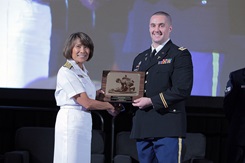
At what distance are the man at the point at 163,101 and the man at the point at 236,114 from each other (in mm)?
984

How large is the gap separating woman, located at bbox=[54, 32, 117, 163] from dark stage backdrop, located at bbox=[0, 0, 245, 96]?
164 centimetres

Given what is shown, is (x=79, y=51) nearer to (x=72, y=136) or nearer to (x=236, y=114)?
(x=72, y=136)

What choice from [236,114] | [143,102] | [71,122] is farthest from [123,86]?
[236,114]

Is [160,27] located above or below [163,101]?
above

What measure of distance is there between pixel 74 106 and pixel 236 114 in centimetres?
158

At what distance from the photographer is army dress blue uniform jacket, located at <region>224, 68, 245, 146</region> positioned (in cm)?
381

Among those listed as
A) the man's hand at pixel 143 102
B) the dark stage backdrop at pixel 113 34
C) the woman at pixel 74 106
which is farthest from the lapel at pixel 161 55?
the dark stage backdrop at pixel 113 34

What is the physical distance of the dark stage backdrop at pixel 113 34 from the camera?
15.2 feet

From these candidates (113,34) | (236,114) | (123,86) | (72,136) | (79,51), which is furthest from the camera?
(113,34)

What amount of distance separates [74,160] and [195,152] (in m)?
1.84

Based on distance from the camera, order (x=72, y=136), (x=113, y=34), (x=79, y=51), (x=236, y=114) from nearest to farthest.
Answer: (x=72, y=136)
(x=79, y=51)
(x=236, y=114)
(x=113, y=34)

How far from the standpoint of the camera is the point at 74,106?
292 cm

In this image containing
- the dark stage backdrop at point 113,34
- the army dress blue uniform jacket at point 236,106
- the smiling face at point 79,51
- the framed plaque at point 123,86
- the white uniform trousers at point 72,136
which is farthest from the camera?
the dark stage backdrop at point 113,34

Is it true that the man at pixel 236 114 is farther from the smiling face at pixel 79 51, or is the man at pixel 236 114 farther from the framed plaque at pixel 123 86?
the smiling face at pixel 79 51
